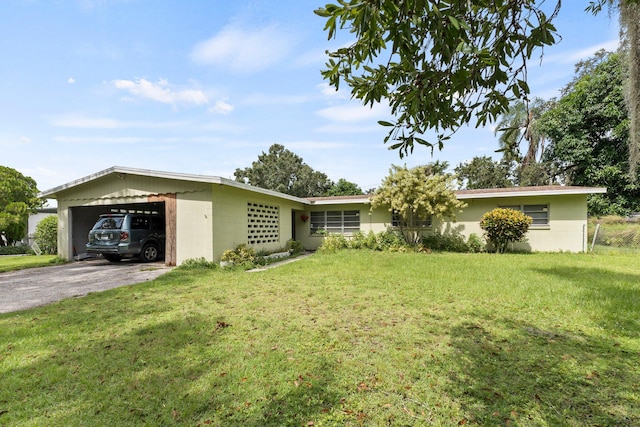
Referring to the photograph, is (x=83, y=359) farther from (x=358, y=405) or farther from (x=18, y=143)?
(x=18, y=143)

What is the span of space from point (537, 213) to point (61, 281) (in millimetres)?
17162

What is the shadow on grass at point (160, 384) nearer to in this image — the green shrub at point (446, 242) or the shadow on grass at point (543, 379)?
the shadow on grass at point (543, 379)

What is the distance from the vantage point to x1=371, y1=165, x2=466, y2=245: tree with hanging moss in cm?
1216

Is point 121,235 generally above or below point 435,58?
below

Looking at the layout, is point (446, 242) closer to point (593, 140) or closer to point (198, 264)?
point (198, 264)

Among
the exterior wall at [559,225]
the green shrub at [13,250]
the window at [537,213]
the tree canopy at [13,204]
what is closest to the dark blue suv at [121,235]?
the tree canopy at [13,204]

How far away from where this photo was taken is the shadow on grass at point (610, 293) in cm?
408

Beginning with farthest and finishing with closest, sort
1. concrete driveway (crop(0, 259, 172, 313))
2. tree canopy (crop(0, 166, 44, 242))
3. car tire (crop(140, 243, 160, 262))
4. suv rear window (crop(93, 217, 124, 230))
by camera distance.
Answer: tree canopy (crop(0, 166, 44, 242)), car tire (crop(140, 243, 160, 262)), suv rear window (crop(93, 217, 124, 230)), concrete driveway (crop(0, 259, 172, 313))

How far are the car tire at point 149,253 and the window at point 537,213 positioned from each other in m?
15.4

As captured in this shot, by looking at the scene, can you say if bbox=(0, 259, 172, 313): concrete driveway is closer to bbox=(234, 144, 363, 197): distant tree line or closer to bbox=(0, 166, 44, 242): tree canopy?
bbox=(0, 166, 44, 242): tree canopy

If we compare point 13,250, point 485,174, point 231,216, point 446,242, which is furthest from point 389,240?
point 485,174

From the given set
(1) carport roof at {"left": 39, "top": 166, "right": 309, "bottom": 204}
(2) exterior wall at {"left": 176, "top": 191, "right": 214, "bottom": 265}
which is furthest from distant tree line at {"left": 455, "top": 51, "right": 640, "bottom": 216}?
(2) exterior wall at {"left": 176, "top": 191, "right": 214, "bottom": 265}

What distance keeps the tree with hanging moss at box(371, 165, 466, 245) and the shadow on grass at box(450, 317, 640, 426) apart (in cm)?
867

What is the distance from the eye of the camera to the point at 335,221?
1577cm
